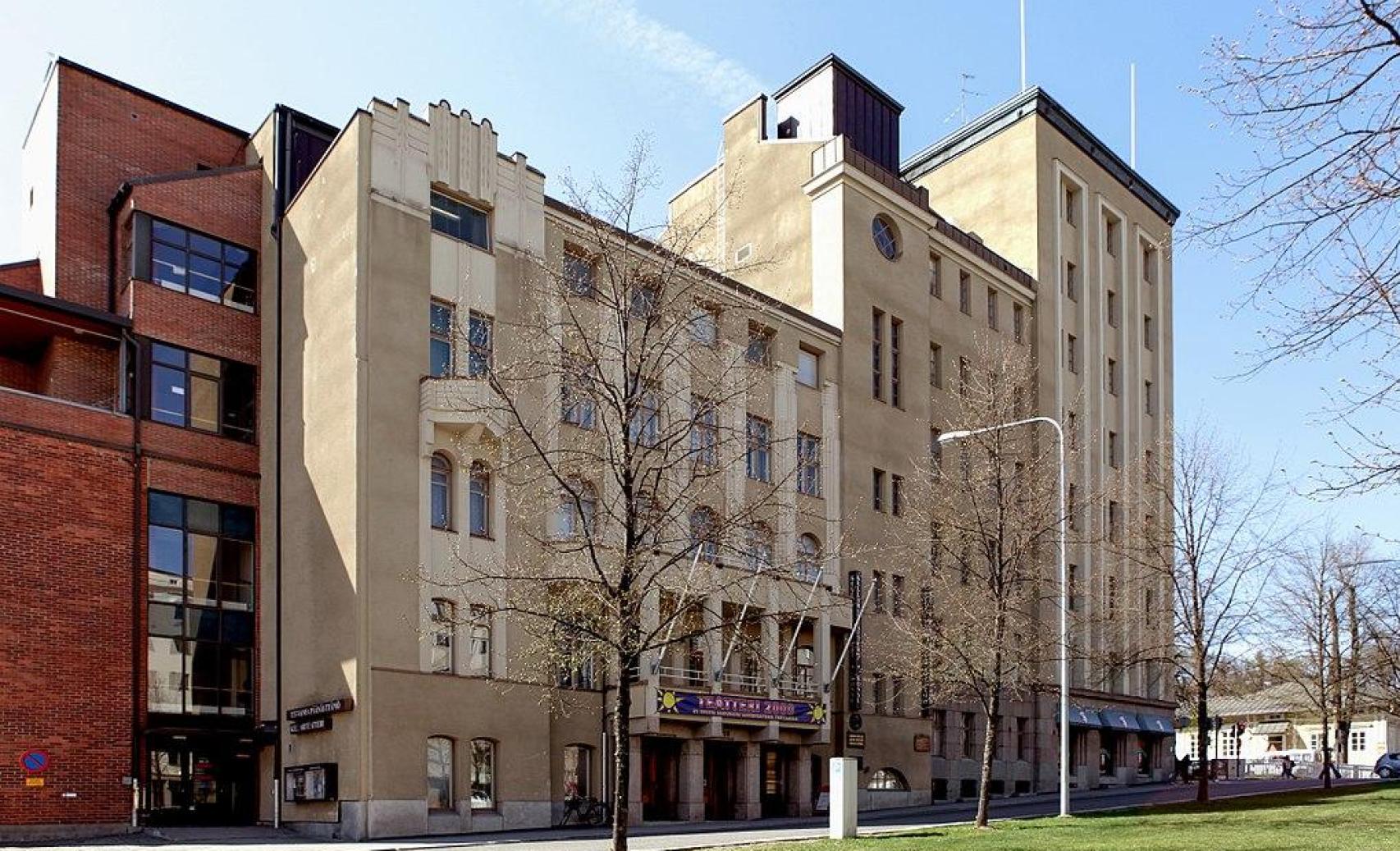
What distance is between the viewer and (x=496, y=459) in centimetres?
3253

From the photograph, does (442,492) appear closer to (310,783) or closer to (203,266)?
(310,783)

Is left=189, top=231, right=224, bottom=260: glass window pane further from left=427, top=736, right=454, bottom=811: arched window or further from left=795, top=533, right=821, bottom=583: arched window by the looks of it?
left=795, top=533, right=821, bottom=583: arched window

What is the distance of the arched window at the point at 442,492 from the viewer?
105 ft

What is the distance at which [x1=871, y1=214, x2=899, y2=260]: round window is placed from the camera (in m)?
48.1

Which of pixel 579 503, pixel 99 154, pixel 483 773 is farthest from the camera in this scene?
pixel 99 154

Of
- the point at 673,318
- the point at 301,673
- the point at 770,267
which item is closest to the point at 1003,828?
the point at 673,318

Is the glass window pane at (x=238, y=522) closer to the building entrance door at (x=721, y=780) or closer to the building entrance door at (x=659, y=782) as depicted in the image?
the building entrance door at (x=659, y=782)

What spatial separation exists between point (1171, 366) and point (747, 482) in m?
39.1

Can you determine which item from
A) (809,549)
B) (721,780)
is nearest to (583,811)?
(721,780)

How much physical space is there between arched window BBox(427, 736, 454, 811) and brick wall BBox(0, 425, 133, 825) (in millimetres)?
6943

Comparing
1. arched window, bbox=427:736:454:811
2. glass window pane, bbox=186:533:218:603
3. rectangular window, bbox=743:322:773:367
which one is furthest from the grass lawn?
glass window pane, bbox=186:533:218:603

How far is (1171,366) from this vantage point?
70.2 m

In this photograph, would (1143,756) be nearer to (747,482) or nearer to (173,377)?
(747,482)

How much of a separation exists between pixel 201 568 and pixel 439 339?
8428 millimetres
